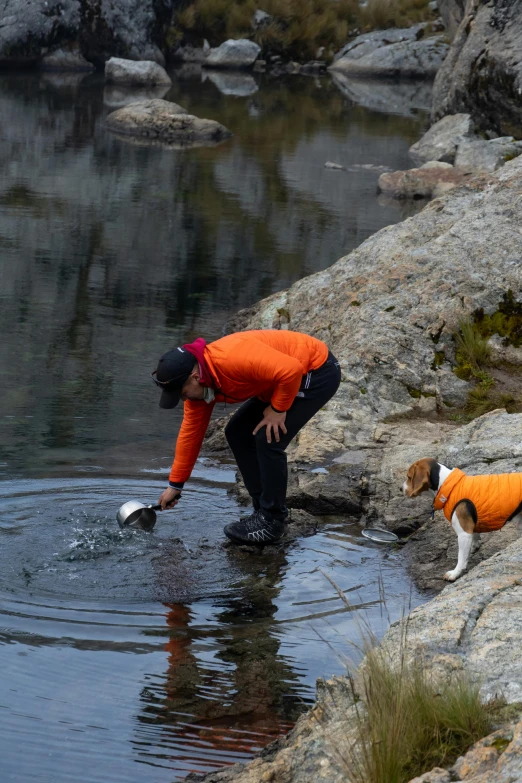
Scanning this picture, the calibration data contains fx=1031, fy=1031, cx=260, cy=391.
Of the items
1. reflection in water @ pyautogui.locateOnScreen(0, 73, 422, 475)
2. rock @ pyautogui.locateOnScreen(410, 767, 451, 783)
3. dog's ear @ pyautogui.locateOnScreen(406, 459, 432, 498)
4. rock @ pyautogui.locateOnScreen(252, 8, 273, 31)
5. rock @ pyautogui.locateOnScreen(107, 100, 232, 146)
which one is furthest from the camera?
rock @ pyautogui.locateOnScreen(252, 8, 273, 31)

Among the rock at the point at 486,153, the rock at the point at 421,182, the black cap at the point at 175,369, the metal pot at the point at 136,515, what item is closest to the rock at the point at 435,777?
the black cap at the point at 175,369

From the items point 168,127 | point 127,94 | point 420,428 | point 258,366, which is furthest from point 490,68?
point 258,366

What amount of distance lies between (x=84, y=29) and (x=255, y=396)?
128ft

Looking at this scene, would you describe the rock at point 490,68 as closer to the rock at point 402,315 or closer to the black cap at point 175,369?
the rock at point 402,315

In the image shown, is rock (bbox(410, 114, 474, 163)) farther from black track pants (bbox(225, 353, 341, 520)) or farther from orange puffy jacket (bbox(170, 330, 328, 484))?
orange puffy jacket (bbox(170, 330, 328, 484))

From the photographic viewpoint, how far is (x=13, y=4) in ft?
130

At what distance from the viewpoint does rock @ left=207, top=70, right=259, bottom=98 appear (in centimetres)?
3740

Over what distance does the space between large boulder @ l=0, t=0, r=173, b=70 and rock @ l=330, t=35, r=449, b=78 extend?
8987mm

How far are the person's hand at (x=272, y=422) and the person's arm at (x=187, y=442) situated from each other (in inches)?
13.9

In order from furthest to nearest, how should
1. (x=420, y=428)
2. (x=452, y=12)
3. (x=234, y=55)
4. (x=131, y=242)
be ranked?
1. (x=234, y=55)
2. (x=452, y=12)
3. (x=131, y=242)
4. (x=420, y=428)

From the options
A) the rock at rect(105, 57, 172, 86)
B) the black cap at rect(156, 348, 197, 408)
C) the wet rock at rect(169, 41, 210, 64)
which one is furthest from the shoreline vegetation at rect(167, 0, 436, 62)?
the black cap at rect(156, 348, 197, 408)

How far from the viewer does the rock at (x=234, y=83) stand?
123ft

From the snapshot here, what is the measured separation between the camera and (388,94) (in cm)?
3950

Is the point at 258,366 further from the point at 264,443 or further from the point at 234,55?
the point at 234,55
